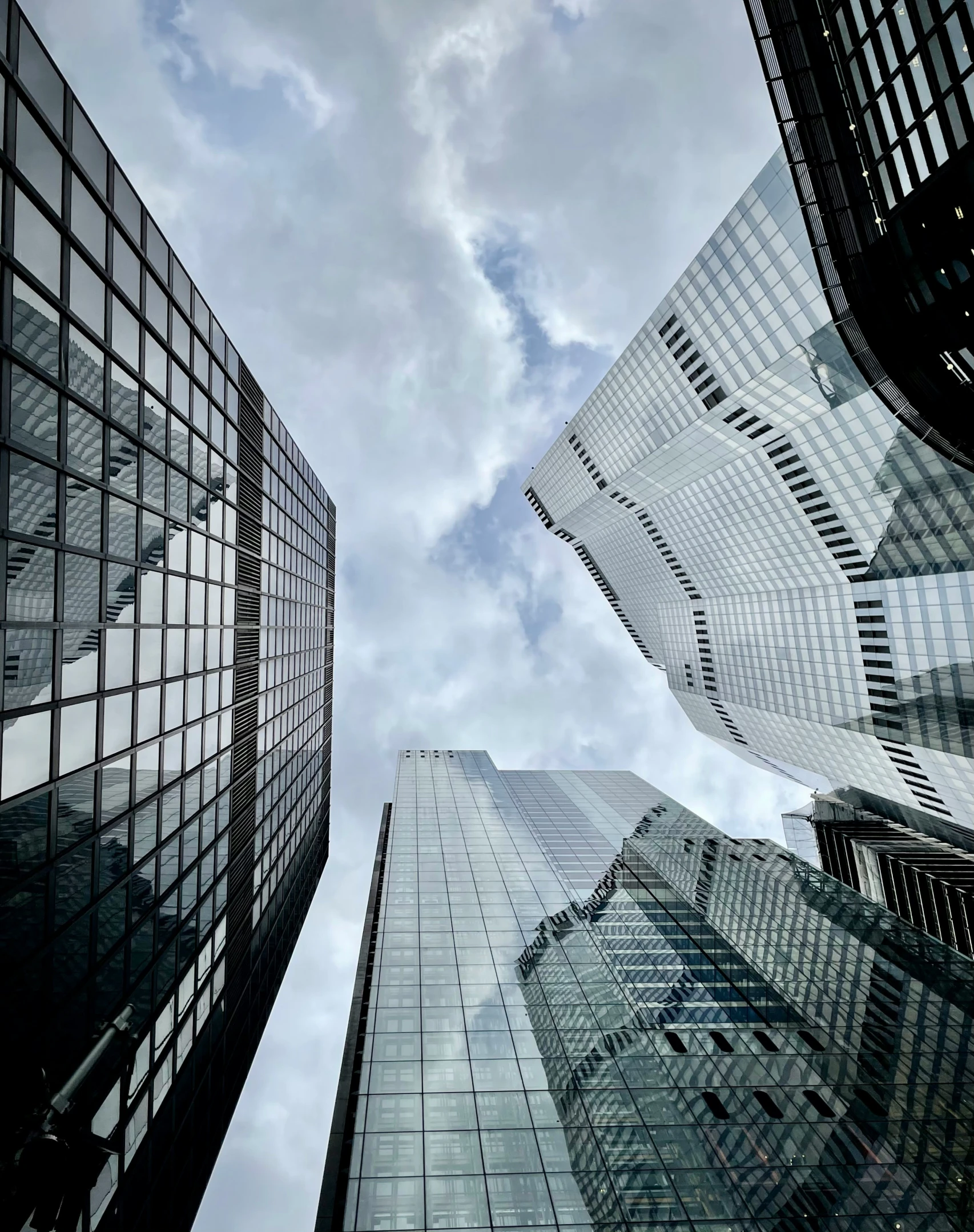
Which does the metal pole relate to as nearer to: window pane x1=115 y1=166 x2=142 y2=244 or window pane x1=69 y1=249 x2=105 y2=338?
window pane x1=69 y1=249 x2=105 y2=338

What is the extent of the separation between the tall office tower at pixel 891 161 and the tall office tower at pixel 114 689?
98.0 ft

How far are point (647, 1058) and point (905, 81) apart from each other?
1709 inches

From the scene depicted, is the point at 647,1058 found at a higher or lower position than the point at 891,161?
lower

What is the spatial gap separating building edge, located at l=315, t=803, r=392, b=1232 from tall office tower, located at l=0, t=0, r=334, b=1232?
16.1ft

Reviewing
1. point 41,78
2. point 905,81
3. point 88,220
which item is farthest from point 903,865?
point 41,78

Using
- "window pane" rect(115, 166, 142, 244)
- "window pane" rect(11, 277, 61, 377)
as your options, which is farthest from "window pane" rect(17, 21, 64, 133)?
"window pane" rect(11, 277, 61, 377)

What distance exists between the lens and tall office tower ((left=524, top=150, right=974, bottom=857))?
203ft

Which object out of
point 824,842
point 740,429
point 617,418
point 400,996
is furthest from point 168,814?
point 824,842

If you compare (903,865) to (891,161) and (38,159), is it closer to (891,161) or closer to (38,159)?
(891,161)

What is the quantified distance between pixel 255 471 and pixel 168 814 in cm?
1899

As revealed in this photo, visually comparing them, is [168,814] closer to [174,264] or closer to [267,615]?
[267,615]

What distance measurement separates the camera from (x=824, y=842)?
5290 inches

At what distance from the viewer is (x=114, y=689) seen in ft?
59.7

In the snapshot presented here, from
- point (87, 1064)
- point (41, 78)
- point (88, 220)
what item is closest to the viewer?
point (87, 1064)
